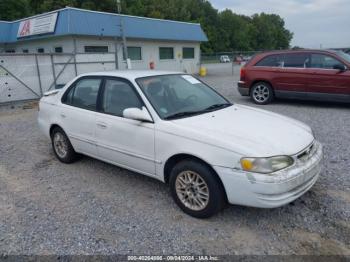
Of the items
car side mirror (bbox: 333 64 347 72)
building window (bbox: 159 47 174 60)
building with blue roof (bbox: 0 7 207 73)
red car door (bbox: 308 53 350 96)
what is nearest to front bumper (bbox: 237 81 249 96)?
red car door (bbox: 308 53 350 96)

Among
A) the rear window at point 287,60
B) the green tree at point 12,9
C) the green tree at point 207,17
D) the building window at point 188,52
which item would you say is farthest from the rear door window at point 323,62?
the green tree at point 12,9

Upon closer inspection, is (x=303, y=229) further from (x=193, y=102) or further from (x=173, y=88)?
(x=173, y=88)

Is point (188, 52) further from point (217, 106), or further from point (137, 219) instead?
point (137, 219)

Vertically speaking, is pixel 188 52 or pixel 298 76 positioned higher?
pixel 188 52

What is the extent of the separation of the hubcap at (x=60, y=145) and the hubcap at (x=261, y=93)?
674cm

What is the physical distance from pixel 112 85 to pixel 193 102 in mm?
1142

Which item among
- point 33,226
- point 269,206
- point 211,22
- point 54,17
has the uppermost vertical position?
point 211,22

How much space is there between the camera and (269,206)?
2.91 metres

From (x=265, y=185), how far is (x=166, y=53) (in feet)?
72.5

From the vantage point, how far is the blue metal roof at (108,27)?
→ 56.3ft

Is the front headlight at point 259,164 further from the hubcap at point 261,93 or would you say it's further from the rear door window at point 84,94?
the hubcap at point 261,93

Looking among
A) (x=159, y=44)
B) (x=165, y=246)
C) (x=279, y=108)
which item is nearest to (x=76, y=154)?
(x=165, y=246)

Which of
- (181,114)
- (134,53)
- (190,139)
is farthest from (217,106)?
(134,53)

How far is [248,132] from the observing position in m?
3.20
